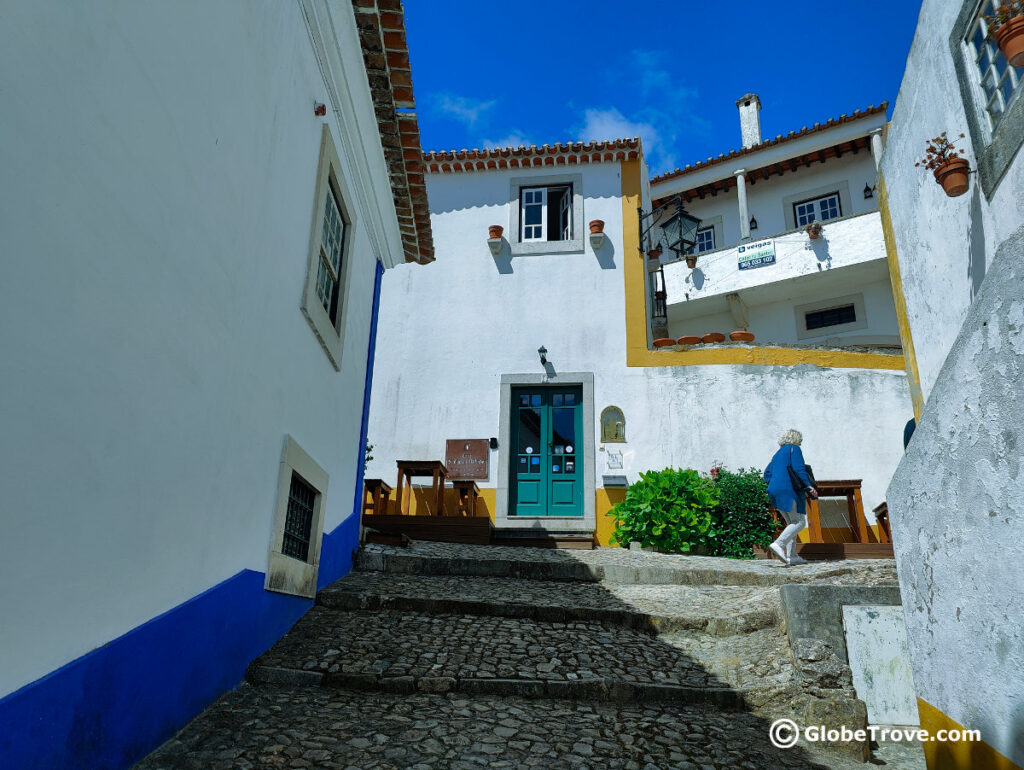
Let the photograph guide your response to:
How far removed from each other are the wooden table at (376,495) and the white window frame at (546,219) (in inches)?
183

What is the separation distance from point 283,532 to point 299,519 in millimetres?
684

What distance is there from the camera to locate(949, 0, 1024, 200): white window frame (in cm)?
455

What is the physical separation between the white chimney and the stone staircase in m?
16.4

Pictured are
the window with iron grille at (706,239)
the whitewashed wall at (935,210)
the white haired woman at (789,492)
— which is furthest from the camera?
the window with iron grille at (706,239)

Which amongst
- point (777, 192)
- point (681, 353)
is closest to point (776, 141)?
point (777, 192)

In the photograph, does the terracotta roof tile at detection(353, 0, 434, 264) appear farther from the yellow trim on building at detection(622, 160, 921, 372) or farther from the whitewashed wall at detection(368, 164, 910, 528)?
the yellow trim on building at detection(622, 160, 921, 372)

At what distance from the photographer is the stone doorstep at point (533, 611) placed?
5109mm

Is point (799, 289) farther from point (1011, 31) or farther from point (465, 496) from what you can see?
point (1011, 31)

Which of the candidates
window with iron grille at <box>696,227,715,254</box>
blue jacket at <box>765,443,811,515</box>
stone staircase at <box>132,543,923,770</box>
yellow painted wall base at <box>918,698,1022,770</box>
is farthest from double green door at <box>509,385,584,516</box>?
window with iron grille at <box>696,227,715,254</box>

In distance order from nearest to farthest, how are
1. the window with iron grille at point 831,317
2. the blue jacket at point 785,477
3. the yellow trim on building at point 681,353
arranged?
1. the blue jacket at point 785,477
2. the yellow trim on building at point 681,353
3. the window with iron grille at point 831,317

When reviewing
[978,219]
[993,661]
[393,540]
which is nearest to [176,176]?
[993,661]

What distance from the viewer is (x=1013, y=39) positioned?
4.23m

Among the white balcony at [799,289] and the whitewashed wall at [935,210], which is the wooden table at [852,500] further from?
the white balcony at [799,289]

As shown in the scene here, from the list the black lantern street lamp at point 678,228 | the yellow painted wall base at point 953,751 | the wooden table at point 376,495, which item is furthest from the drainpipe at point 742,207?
the yellow painted wall base at point 953,751
